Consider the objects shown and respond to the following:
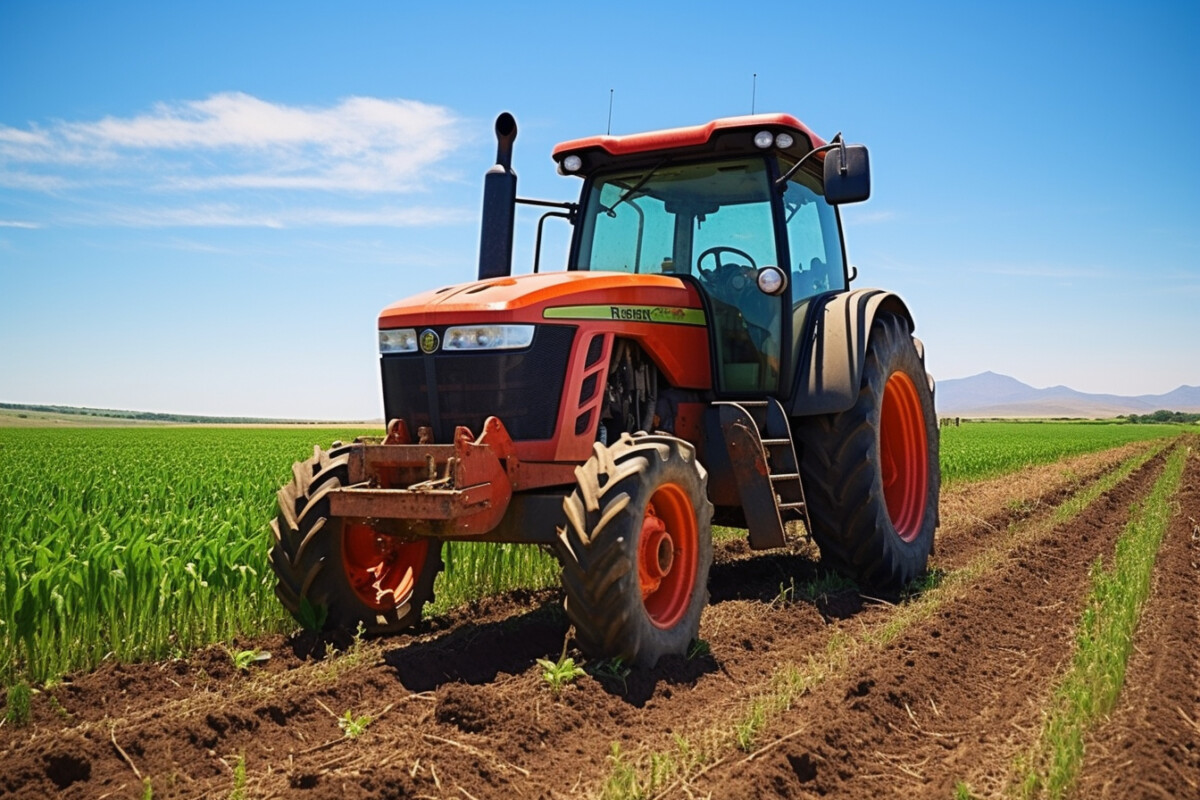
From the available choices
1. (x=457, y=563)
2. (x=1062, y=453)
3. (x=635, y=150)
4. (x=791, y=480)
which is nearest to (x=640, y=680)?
(x=791, y=480)

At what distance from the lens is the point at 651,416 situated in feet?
19.0

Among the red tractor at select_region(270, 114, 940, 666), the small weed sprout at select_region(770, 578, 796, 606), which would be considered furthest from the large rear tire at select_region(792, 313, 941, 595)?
the small weed sprout at select_region(770, 578, 796, 606)

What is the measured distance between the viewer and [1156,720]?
3.92m

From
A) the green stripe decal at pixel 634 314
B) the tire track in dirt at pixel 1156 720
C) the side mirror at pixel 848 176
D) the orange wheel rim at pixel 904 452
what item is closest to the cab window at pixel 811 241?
the side mirror at pixel 848 176

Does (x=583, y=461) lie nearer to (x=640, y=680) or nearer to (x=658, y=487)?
(x=658, y=487)

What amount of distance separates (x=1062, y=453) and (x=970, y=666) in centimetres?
2336

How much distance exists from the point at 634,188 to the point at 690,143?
Answer: 1.61 ft

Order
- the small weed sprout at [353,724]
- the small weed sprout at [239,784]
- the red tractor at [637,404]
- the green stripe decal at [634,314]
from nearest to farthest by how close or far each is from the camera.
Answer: the small weed sprout at [239,784]
the small weed sprout at [353,724]
the red tractor at [637,404]
the green stripe decal at [634,314]

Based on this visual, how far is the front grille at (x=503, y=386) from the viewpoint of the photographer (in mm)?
5004

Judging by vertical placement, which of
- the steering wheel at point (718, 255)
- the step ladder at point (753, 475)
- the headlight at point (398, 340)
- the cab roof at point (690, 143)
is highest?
the cab roof at point (690, 143)

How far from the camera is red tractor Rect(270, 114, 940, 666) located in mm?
4691

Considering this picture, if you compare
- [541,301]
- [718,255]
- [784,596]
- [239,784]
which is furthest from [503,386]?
[784,596]

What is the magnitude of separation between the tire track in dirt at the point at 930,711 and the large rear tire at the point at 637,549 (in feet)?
2.52

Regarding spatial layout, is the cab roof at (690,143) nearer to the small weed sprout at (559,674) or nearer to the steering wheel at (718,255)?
the steering wheel at (718,255)
